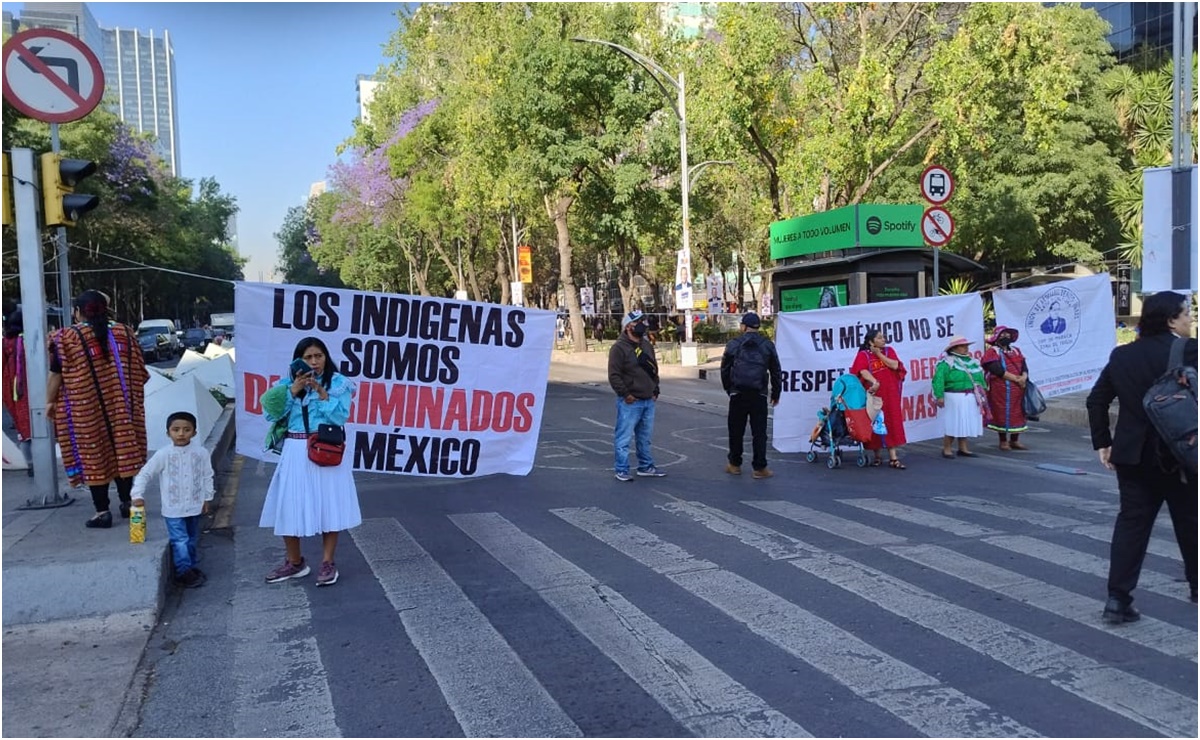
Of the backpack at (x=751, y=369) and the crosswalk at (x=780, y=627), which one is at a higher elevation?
the backpack at (x=751, y=369)

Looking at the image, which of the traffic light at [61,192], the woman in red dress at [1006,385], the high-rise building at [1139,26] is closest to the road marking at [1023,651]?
the traffic light at [61,192]

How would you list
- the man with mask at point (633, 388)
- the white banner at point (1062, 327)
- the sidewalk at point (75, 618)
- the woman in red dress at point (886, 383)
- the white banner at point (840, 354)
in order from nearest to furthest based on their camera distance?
the sidewalk at point (75, 618)
the man with mask at point (633, 388)
the woman in red dress at point (886, 383)
the white banner at point (840, 354)
the white banner at point (1062, 327)

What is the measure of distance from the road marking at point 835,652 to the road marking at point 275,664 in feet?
7.40

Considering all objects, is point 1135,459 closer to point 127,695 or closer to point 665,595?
point 665,595

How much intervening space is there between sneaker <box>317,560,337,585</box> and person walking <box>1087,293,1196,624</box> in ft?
15.1

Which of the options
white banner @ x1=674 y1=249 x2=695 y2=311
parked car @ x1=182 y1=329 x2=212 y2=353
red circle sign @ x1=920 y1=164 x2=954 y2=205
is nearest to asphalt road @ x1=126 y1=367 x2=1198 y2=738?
red circle sign @ x1=920 y1=164 x2=954 y2=205

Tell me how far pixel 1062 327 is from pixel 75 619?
12.5 metres

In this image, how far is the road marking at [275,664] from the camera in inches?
162

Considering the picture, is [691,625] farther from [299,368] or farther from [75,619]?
[75,619]

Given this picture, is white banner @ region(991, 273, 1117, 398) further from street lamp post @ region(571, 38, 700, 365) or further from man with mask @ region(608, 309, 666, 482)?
street lamp post @ region(571, 38, 700, 365)

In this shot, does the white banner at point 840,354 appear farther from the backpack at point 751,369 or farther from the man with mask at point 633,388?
the man with mask at point 633,388

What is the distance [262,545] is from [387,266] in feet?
204

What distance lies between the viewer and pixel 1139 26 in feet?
155

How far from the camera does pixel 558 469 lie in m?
11.0
